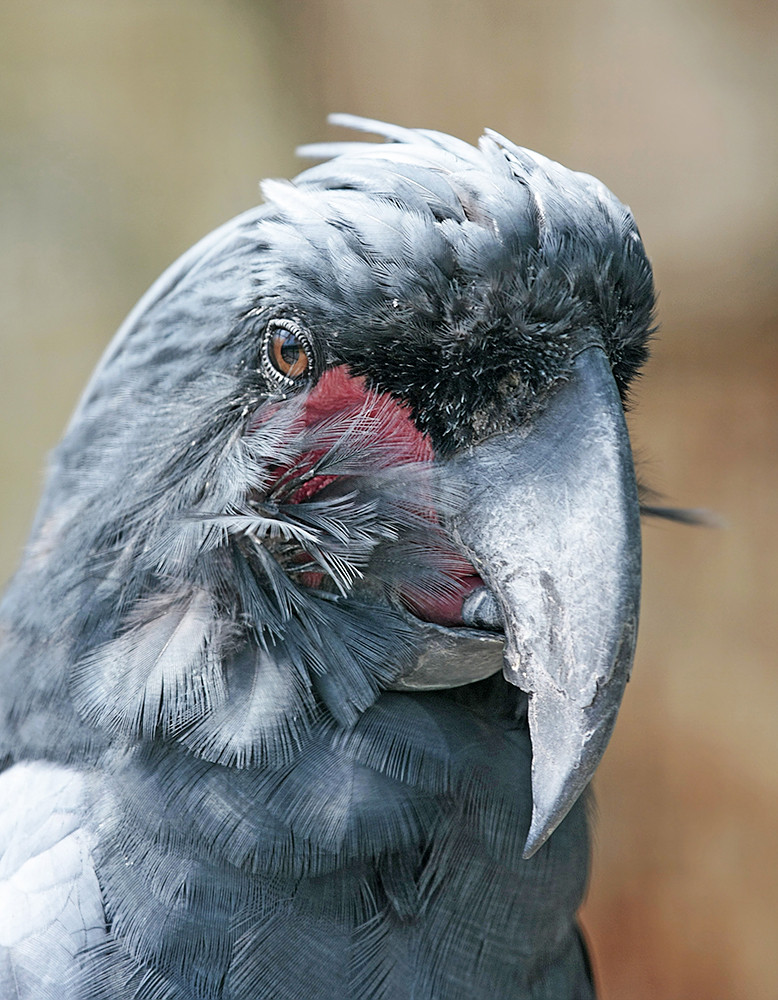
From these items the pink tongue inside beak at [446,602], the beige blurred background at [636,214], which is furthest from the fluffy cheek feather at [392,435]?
the beige blurred background at [636,214]

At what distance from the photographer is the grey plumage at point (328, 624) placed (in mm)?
1375

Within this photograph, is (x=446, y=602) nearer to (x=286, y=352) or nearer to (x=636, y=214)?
(x=286, y=352)

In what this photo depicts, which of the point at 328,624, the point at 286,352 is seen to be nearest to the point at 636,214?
the point at 286,352

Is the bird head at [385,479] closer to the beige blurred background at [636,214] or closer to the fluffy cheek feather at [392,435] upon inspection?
the fluffy cheek feather at [392,435]

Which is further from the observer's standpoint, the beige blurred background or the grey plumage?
the beige blurred background

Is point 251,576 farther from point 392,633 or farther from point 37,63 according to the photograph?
point 37,63

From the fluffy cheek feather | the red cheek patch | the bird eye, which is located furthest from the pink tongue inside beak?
the bird eye

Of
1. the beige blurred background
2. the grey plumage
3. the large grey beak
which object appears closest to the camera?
the large grey beak

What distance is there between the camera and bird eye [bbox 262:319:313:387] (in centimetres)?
145

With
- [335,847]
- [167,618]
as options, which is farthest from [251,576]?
[335,847]

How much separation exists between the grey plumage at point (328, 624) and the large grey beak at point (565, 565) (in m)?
0.04

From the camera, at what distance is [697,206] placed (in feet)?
12.1

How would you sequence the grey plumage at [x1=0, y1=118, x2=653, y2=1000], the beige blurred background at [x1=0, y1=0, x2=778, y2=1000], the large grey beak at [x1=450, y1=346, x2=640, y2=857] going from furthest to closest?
1. the beige blurred background at [x1=0, y1=0, x2=778, y2=1000]
2. the grey plumage at [x1=0, y1=118, x2=653, y2=1000]
3. the large grey beak at [x1=450, y1=346, x2=640, y2=857]

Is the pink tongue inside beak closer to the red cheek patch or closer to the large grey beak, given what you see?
the large grey beak
